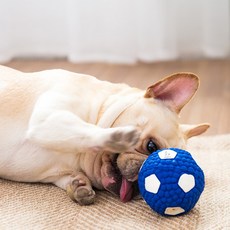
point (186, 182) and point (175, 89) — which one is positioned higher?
point (175, 89)

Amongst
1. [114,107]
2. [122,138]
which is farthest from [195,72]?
[122,138]

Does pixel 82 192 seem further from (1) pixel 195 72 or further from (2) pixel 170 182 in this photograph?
(1) pixel 195 72

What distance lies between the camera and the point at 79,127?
4.44ft

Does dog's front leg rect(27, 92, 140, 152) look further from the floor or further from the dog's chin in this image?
the floor

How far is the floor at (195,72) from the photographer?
8.38 ft

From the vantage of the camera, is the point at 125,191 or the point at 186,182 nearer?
the point at 186,182

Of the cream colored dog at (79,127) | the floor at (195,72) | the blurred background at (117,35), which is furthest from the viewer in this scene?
the blurred background at (117,35)

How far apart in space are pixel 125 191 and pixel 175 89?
34 cm

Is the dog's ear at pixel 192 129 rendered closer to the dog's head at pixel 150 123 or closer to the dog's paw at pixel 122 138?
the dog's head at pixel 150 123

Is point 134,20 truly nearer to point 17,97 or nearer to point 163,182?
point 17,97

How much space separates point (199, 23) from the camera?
3.84m

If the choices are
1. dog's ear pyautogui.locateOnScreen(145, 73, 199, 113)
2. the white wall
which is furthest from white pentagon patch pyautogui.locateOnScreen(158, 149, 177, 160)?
the white wall

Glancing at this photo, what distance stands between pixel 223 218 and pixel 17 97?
0.69m

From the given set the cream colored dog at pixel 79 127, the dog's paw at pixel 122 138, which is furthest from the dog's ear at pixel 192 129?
the dog's paw at pixel 122 138
